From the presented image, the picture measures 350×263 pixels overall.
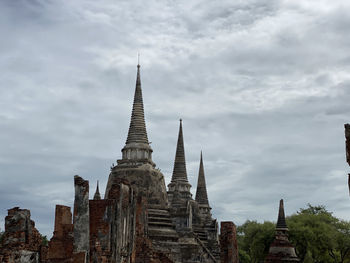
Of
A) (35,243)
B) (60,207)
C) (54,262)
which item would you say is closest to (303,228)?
(60,207)

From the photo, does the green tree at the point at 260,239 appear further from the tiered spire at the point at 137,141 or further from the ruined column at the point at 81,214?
the ruined column at the point at 81,214

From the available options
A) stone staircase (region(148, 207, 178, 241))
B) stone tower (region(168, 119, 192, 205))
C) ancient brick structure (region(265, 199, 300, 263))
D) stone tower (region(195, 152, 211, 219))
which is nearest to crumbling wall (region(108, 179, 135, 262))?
ancient brick structure (region(265, 199, 300, 263))

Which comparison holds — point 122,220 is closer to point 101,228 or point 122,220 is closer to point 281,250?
point 101,228

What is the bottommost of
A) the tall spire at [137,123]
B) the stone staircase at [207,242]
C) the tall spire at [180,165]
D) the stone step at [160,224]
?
the stone staircase at [207,242]

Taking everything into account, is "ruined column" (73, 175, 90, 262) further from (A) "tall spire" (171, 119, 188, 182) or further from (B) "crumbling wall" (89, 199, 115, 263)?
(A) "tall spire" (171, 119, 188, 182)

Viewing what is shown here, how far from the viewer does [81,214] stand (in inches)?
550

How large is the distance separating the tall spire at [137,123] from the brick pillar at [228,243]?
788 inches

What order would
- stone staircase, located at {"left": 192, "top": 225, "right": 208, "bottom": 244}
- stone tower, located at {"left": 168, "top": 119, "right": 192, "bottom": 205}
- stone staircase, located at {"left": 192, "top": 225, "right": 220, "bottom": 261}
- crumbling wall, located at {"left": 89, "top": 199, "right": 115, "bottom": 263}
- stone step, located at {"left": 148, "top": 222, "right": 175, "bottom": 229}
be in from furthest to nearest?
1. stone tower, located at {"left": 168, "top": 119, "right": 192, "bottom": 205}
2. stone staircase, located at {"left": 192, "top": 225, "right": 208, "bottom": 244}
3. stone staircase, located at {"left": 192, "top": 225, "right": 220, "bottom": 261}
4. stone step, located at {"left": 148, "top": 222, "right": 175, "bottom": 229}
5. crumbling wall, located at {"left": 89, "top": 199, "right": 115, "bottom": 263}

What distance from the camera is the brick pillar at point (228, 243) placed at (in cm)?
2186

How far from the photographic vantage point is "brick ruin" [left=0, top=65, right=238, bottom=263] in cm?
1182

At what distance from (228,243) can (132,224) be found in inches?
206

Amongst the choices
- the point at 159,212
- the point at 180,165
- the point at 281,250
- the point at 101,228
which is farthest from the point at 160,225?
the point at 101,228

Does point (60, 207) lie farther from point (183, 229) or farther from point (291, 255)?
point (183, 229)

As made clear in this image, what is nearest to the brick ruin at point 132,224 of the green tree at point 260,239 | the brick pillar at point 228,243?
the brick pillar at point 228,243
